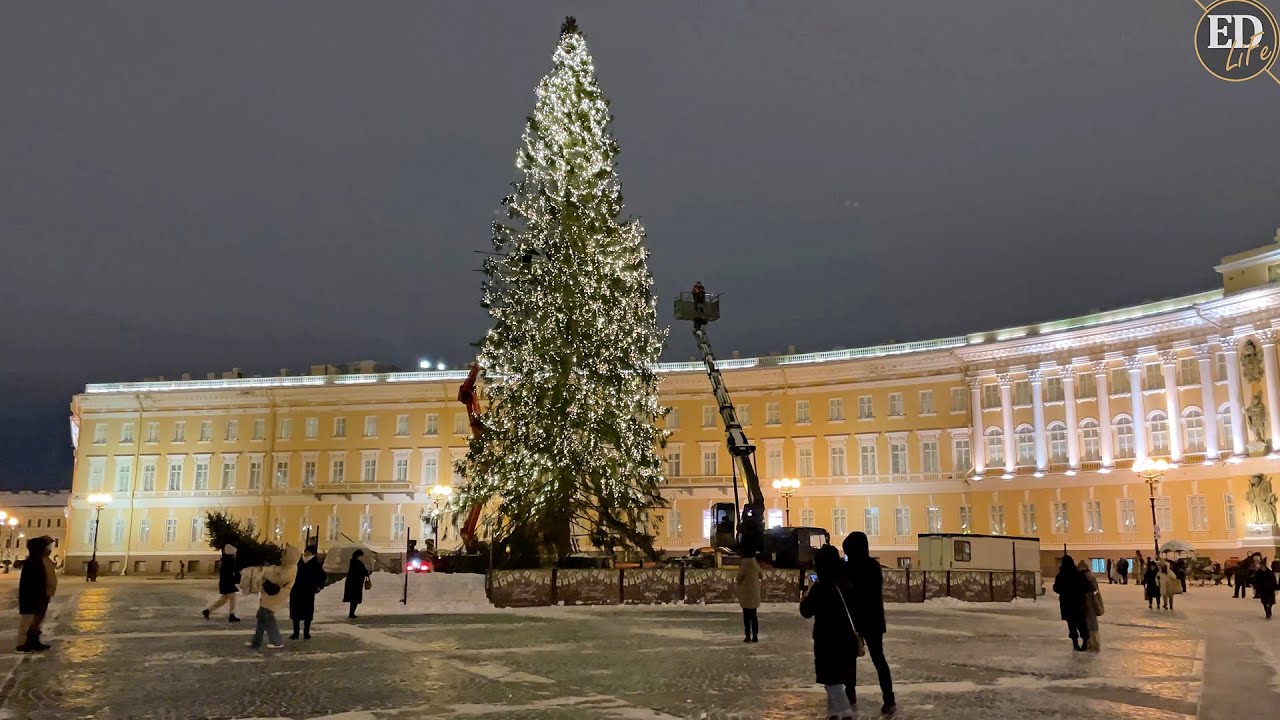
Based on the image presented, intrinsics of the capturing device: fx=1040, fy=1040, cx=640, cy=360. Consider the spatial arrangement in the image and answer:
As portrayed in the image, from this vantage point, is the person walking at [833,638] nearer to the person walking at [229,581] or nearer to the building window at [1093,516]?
the person walking at [229,581]

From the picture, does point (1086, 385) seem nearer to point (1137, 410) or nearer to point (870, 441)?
point (1137, 410)

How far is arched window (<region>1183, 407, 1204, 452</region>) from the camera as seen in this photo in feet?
154

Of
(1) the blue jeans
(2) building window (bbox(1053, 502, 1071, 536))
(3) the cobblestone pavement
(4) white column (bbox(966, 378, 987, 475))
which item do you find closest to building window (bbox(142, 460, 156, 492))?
(3) the cobblestone pavement

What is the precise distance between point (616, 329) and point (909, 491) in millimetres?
31055

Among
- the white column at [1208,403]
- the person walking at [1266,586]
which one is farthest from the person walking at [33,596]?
the white column at [1208,403]

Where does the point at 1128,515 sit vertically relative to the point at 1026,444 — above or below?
below

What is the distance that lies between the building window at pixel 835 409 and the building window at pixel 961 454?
20.2ft

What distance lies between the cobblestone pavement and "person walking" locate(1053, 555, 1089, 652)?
36cm

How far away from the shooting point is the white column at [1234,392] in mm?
44906

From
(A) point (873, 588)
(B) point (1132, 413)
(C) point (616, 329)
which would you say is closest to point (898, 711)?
(A) point (873, 588)

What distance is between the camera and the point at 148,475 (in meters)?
64.4

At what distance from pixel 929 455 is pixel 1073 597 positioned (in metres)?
41.4

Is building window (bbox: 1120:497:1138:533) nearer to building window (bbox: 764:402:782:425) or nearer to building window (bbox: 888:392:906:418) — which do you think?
building window (bbox: 888:392:906:418)

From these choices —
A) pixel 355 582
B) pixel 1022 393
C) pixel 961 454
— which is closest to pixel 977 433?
pixel 961 454
